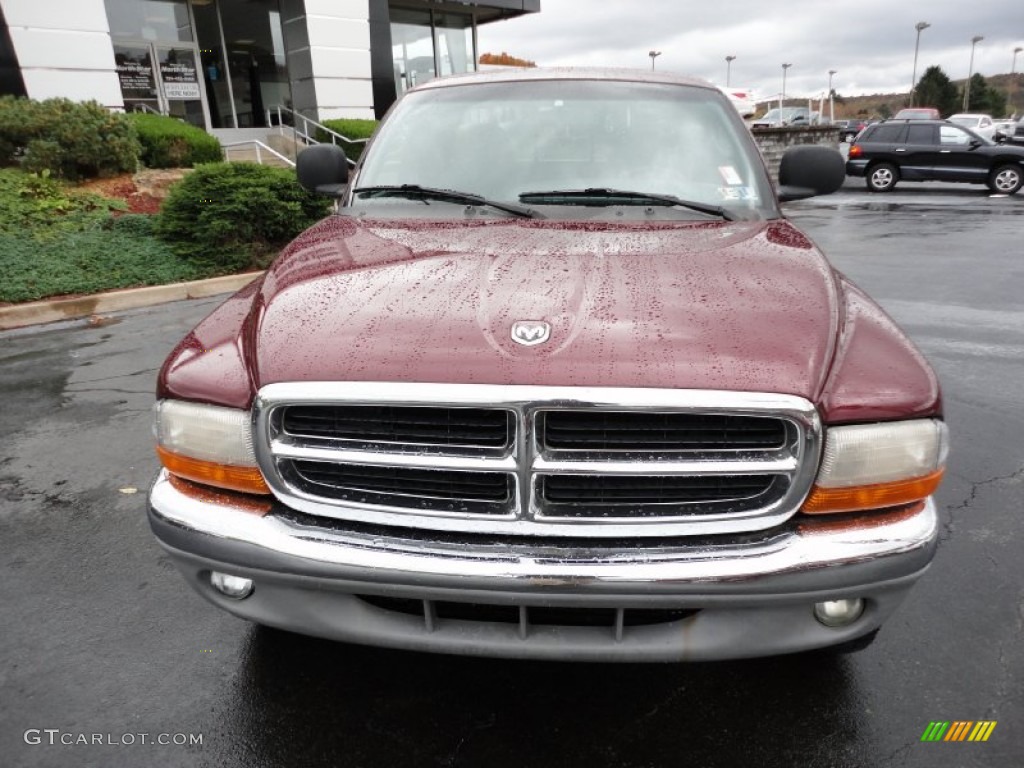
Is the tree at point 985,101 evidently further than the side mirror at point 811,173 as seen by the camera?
Yes

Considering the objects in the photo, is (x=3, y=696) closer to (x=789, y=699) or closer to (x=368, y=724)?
(x=368, y=724)

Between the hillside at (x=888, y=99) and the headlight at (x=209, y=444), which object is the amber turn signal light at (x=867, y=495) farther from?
the hillside at (x=888, y=99)

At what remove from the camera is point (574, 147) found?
318 centimetres

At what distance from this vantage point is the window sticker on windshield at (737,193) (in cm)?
300

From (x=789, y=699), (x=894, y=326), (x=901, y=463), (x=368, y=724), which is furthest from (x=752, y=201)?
(x=368, y=724)

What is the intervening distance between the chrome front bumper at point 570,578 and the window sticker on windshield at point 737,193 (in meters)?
1.53

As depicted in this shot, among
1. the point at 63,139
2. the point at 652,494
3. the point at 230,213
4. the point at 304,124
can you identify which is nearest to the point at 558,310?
the point at 652,494

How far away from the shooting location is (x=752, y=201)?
301 cm

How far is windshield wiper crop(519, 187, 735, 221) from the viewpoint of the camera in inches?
114

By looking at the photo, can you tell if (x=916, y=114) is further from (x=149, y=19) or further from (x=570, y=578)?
(x=570, y=578)

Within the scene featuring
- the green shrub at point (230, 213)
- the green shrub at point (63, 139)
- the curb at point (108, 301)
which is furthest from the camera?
the green shrub at point (63, 139)

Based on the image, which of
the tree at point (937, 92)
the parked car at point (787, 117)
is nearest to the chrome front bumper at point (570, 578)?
the parked car at point (787, 117)

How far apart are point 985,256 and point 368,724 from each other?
10346 millimetres

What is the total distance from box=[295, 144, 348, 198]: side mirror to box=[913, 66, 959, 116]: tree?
73.3m
